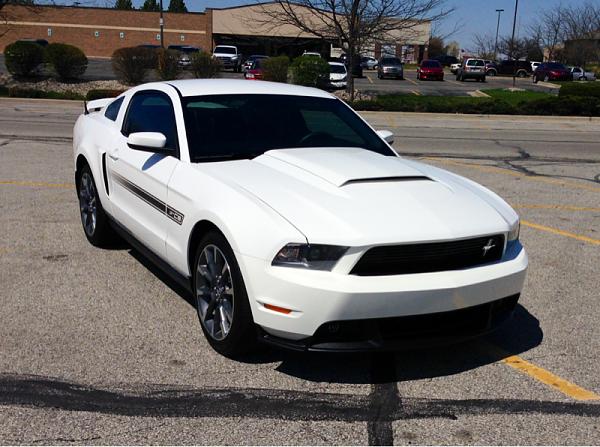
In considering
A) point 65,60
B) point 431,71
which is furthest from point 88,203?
point 431,71

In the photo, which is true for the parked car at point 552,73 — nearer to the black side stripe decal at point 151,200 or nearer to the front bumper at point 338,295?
the black side stripe decal at point 151,200

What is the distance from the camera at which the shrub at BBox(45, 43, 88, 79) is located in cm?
2691

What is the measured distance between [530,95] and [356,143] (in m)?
29.5

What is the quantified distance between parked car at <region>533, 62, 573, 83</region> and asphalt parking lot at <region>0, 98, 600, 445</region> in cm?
4875

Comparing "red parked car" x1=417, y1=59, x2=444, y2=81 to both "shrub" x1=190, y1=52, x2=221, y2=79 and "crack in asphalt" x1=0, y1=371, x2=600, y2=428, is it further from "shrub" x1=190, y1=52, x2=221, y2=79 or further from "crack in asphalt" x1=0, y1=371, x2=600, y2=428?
"crack in asphalt" x1=0, y1=371, x2=600, y2=428

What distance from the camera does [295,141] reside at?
4828 millimetres

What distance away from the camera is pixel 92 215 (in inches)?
242

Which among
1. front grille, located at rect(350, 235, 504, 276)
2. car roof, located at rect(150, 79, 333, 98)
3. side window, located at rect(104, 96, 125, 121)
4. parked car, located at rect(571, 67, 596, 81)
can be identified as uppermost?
parked car, located at rect(571, 67, 596, 81)

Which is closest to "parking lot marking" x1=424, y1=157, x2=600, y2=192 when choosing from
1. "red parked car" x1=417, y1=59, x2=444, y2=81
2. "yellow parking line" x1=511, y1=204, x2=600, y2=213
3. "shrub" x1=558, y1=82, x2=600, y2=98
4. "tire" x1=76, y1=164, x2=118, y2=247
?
"yellow parking line" x1=511, y1=204, x2=600, y2=213

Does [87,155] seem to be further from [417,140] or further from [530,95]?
[530,95]

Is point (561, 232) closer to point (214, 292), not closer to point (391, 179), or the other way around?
point (391, 179)

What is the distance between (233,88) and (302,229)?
6.93 ft

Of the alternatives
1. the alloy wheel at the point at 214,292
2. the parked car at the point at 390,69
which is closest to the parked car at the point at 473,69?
the parked car at the point at 390,69

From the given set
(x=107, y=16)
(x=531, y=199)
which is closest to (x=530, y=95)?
(x=531, y=199)
